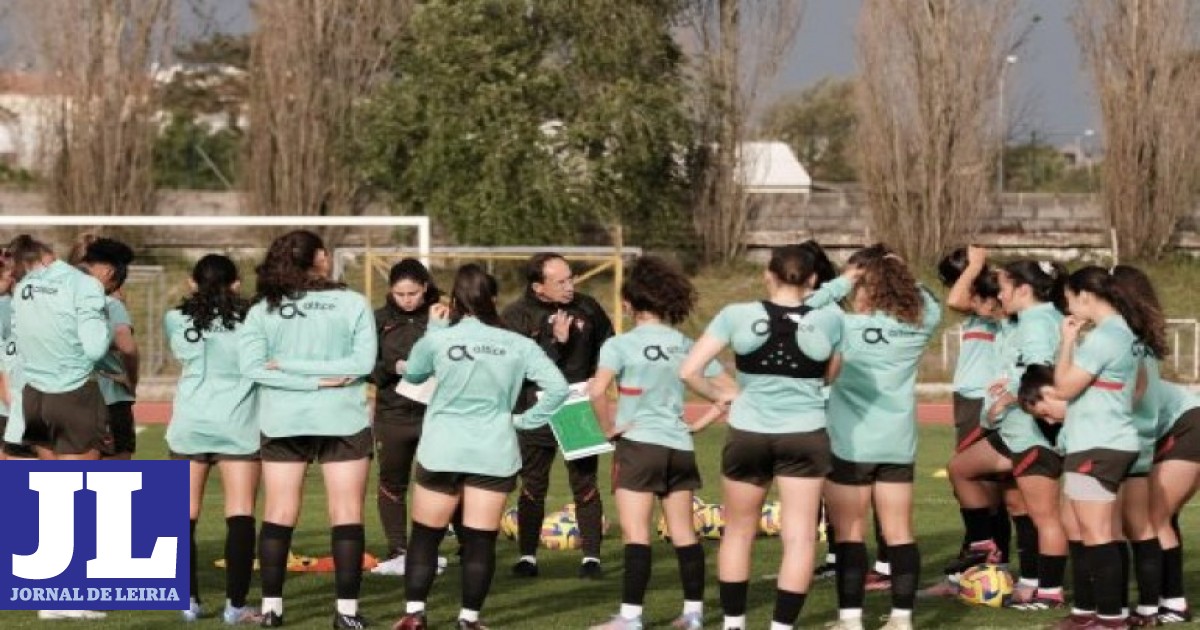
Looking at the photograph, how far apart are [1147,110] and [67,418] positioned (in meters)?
30.3

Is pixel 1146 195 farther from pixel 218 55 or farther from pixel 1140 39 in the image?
pixel 218 55

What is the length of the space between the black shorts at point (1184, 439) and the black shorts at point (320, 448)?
12.7ft

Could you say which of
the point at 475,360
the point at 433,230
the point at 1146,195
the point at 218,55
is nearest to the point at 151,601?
the point at 475,360

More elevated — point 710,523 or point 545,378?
point 545,378

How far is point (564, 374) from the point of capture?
1308 cm

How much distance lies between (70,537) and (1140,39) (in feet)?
104

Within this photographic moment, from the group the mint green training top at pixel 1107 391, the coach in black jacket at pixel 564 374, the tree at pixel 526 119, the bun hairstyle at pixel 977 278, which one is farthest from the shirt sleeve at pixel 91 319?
the tree at pixel 526 119

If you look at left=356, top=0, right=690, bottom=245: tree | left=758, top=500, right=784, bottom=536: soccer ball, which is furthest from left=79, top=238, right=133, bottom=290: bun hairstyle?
left=356, top=0, right=690, bottom=245: tree

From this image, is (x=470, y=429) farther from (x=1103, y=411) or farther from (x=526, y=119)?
(x=526, y=119)

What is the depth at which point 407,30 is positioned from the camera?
38.8m

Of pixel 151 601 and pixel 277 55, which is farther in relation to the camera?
pixel 277 55

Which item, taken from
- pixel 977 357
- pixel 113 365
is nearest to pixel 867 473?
pixel 977 357

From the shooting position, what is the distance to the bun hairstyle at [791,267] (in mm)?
9945

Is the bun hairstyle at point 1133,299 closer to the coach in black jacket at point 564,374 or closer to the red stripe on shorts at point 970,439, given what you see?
the red stripe on shorts at point 970,439
